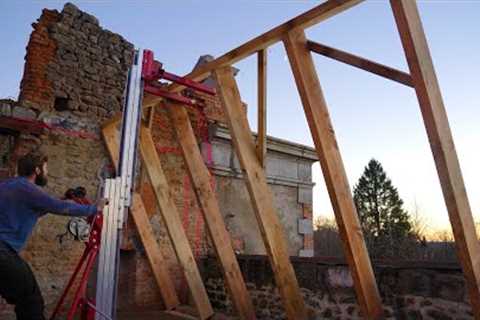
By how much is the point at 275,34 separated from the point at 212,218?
242cm

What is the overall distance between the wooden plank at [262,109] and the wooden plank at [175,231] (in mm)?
2031

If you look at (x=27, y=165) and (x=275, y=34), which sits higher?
(x=275, y=34)

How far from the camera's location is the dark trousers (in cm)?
267

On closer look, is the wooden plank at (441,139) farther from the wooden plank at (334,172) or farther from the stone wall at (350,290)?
the stone wall at (350,290)

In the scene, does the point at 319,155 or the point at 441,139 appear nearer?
the point at 441,139

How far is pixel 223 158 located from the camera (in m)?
8.16

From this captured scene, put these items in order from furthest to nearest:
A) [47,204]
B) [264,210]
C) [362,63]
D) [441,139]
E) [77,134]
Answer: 1. [77,134]
2. [264,210]
3. [362,63]
4. [441,139]
5. [47,204]

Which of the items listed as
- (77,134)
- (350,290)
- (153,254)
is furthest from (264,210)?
(77,134)

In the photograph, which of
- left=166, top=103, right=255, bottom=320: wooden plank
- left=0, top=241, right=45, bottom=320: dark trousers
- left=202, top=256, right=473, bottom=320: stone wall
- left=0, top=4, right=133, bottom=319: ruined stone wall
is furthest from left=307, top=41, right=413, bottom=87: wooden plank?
left=0, top=4, right=133, bottom=319: ruined stone wall

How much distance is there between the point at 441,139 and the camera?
9.68ft

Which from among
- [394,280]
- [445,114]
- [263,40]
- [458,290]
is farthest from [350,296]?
[263,40]

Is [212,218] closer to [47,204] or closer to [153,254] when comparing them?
[153,254]

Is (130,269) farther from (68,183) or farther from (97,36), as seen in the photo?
(97,36)

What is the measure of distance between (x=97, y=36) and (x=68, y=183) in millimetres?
2680
